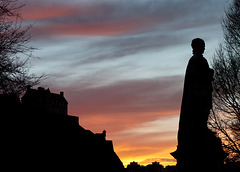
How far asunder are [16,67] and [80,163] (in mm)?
13189

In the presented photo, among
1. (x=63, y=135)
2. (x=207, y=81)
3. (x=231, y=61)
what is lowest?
(x=207, y=81)

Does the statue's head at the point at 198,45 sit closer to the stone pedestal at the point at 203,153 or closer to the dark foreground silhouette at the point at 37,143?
the stone pedestal at the point at 203,153

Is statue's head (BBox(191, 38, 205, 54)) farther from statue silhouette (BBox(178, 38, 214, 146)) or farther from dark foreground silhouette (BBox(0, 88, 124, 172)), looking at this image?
dark foreground silhouette (BBox(0, 88, 124, 172))

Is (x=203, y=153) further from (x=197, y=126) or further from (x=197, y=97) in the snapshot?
(x=197, y=97)

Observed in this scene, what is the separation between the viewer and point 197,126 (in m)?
9.02


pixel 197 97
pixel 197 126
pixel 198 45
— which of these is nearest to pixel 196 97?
pixel 197 97

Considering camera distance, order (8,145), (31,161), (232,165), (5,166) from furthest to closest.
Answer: (232,165) < (31,161) < (8,145) < (5,166)

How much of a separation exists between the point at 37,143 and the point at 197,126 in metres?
14.2

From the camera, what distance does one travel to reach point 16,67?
1560 cm

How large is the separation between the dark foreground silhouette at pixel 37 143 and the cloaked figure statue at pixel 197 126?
8208mm

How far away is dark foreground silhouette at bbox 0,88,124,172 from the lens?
714 inches

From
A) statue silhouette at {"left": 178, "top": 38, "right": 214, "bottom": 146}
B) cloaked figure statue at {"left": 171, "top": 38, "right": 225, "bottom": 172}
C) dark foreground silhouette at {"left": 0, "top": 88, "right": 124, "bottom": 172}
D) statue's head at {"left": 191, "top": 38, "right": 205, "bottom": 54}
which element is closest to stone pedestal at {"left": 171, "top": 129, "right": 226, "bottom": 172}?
cloaked figure statue at {"left": 171, "top": 38, "right": 225, "bottom": 172}

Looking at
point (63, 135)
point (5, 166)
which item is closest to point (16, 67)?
point (5, 166)

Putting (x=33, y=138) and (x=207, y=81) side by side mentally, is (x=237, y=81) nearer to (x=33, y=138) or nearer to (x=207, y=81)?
(x=33, y=138)
